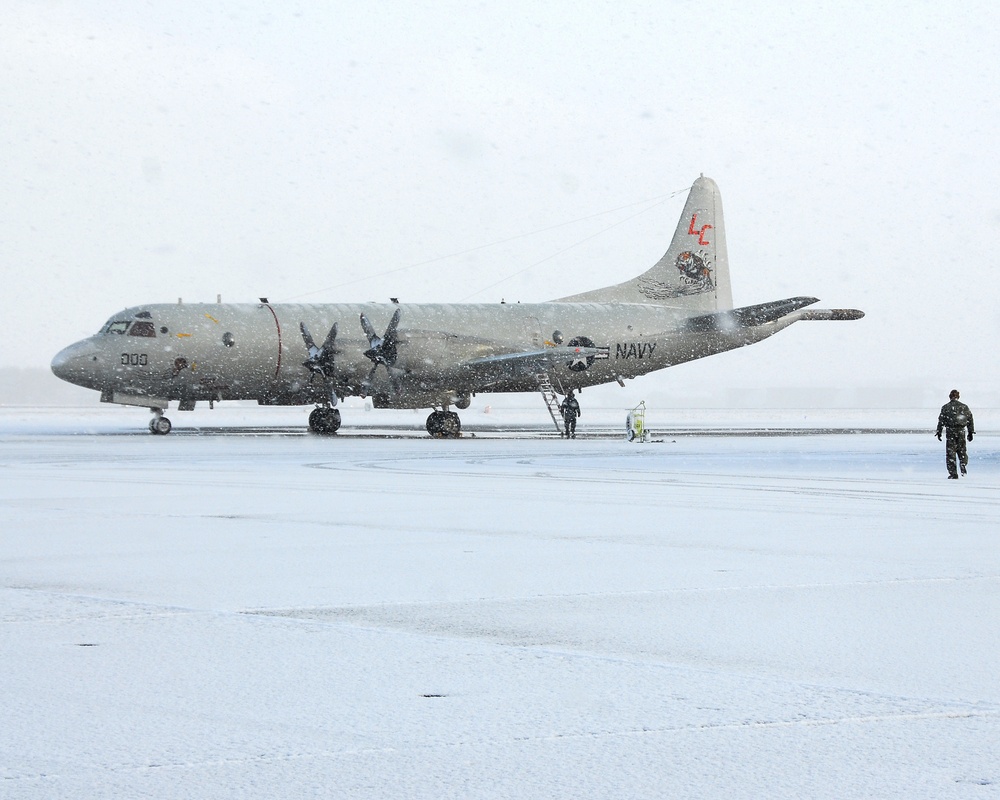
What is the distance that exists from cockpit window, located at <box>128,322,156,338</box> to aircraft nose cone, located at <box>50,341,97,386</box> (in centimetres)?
138

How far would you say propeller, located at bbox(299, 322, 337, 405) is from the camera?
4206 centimetres

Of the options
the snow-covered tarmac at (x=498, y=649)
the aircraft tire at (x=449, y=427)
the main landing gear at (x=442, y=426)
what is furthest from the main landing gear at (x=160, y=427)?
the snow-covered tarmac at (x=498, y=649)

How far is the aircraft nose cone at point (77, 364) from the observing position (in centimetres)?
4153

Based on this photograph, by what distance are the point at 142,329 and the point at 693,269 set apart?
2353cm

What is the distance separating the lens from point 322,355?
42.1 m

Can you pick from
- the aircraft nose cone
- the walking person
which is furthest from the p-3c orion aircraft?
the walking person

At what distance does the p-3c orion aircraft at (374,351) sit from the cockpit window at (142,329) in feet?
0.11

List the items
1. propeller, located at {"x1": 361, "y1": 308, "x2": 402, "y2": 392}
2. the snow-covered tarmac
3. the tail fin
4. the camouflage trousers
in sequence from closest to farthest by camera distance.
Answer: the snow-covered tarmac
the camouflage trousers
propeller, located at {"x1": 361, "y1": 308, "x2": 402, "y2": 392}
the tail fin

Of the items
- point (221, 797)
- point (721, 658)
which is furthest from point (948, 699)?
point (221, 797)

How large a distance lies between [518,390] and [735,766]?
41360 mm

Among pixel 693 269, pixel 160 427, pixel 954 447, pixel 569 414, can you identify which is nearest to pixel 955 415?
pixel 954 447

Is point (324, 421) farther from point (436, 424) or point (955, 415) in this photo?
point (955, 415)

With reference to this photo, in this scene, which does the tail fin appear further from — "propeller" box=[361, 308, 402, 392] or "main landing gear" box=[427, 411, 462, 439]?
"propeller" box=[361, 308, 402, 392]

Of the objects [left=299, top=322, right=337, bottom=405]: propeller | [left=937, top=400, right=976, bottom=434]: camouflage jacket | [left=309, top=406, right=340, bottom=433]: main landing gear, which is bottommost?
[left=937, top=400, right=976, bottom=434]: camouflage jacket
